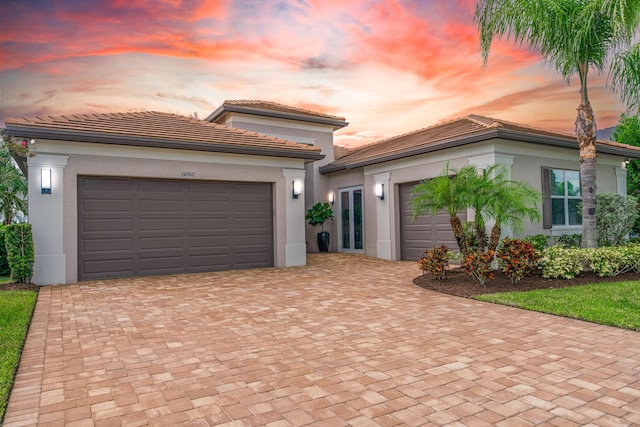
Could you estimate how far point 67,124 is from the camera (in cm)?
903

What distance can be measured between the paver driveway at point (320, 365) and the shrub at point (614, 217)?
597 cm

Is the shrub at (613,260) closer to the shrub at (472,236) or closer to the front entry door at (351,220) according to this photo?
the shrub at (472,236)

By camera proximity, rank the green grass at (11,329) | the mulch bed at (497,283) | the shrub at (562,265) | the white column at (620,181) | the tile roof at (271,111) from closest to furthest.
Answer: the green grass at (11,329) → the mulch bed at (497,283) → the shrub at (562,265) → the white column at (620,181) → the tile roof at (271,111)

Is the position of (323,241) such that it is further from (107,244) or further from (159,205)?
(107,244)

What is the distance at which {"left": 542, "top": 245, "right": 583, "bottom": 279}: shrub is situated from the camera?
320 inches

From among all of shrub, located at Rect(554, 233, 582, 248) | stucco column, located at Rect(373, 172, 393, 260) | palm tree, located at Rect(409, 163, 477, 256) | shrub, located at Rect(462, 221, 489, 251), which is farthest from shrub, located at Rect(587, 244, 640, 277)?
stucco column, located at Rect(373, 172, 393, 260)

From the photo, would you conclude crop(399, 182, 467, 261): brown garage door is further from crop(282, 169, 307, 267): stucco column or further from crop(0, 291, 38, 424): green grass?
crop(0, 291, 38, 424): green grass

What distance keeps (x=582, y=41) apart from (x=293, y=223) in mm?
7956

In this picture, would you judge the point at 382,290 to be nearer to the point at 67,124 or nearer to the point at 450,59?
the point at 67,124

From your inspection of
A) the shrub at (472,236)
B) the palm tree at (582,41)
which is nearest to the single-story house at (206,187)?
the palm tree at (582,41)

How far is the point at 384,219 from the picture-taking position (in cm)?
1310

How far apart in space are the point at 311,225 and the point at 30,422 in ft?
42.2

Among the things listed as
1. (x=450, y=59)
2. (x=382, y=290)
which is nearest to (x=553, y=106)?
(x=450, y=59)

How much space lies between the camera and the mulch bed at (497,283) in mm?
7395
